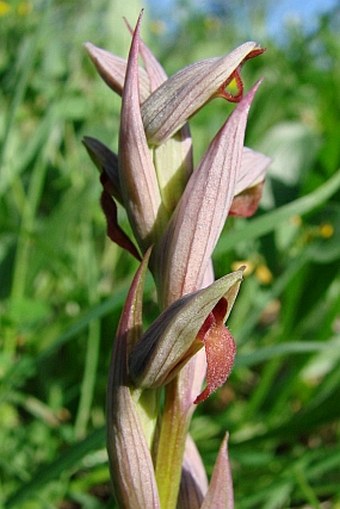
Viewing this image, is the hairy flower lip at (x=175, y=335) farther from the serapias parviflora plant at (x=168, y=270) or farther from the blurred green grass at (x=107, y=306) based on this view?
the blurred green grass at (x=107, y=306)

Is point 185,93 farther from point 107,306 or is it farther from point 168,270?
point 107,306

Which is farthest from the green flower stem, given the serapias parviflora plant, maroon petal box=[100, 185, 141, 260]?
maroon petal box=[100, 185, 141, 260]

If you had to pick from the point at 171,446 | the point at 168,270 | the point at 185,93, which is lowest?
the point at 171,446

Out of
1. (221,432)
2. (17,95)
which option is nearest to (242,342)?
(221,432)

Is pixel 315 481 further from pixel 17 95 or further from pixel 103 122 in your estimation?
pixel 103 122

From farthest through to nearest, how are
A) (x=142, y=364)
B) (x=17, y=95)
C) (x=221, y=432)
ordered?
(x=221, y=432)
(x=17, y=95)
(x=142, y=364)

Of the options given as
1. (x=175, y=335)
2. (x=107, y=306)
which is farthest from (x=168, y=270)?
(x=107, y=306)
